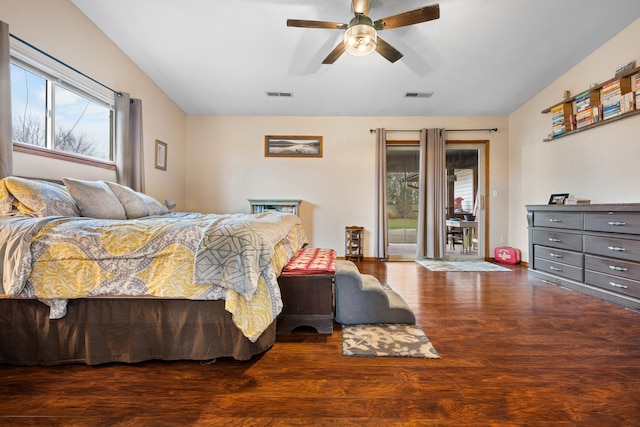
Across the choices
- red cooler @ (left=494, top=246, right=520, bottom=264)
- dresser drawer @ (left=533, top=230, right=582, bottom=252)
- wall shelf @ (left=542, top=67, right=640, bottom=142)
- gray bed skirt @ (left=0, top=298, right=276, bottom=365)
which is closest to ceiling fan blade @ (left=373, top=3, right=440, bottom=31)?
wall shelf @ (left=542, top=67, right=640, bottom=142)

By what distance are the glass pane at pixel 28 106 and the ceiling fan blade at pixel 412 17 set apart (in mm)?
3007

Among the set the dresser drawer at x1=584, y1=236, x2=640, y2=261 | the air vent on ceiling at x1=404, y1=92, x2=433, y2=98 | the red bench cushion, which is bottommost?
the red bench cushion

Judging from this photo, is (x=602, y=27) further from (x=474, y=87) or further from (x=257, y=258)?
(x=257, y=258)

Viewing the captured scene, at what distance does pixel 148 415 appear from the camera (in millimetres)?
1145

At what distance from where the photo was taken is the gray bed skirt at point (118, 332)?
152 centimetres

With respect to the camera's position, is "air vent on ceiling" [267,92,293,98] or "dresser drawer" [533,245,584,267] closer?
"dresser drawer" [533,245,584,267]

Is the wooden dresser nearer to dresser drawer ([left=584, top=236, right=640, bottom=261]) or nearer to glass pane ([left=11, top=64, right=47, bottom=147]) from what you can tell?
dresser drawer ([left=584, top=236, right=640, bottom=261])

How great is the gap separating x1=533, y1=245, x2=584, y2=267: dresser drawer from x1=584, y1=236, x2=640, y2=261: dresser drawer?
0.14 m

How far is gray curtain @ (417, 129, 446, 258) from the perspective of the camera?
493 centimetres

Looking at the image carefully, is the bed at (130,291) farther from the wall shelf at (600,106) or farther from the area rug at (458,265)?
the wall shelf at (600,106)

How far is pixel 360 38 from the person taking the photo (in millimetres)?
2357

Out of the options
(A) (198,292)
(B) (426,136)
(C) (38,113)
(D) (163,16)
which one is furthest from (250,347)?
(B) (426,136)

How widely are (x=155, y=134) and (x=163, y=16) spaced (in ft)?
5.78

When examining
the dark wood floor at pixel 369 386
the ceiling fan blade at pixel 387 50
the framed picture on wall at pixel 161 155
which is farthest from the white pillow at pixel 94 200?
the ceiling fan blade at pixel 387 50
